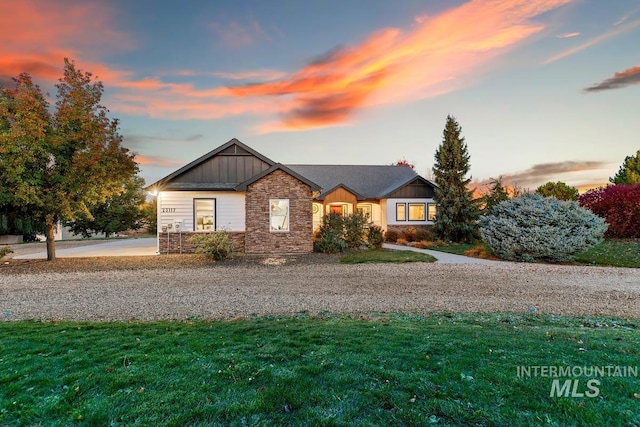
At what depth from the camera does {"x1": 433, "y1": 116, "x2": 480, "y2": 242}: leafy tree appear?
1984 cm

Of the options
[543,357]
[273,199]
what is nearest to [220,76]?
[273,199]

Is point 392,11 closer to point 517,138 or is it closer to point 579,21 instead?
point 579,21

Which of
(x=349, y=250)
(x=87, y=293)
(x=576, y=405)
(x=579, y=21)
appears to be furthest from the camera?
(x=349, y=250)

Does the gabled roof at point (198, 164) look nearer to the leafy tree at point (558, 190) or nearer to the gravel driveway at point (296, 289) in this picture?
the gravel driveway at point (296, 289)

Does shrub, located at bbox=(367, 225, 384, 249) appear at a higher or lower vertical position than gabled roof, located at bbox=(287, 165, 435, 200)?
lower

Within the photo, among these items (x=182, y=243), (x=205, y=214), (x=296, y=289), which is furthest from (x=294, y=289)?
(x=182, y=243)

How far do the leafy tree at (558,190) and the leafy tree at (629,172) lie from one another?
734 centimetres

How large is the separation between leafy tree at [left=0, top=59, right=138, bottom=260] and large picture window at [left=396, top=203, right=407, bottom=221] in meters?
16.5

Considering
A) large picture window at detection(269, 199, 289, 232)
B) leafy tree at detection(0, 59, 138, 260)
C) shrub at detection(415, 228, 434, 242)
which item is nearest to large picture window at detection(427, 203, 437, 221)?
shrub at detection(415, 228, 434, 242)

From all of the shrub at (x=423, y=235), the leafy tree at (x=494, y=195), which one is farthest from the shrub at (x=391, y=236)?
the leafy tree at (x=494, y=195)

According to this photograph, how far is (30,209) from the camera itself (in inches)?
465

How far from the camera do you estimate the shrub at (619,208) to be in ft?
54.9

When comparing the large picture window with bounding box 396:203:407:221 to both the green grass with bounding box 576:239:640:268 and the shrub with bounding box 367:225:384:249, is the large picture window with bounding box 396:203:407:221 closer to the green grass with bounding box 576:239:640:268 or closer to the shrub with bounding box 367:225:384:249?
the shrub with bounding box 367:225:384:249

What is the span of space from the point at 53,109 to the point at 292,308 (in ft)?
40.5
